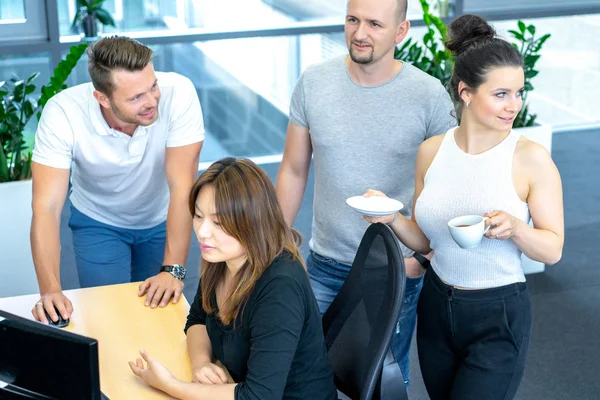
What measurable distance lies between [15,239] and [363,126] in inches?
81.3

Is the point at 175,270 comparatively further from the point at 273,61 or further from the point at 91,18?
the point at 273,61

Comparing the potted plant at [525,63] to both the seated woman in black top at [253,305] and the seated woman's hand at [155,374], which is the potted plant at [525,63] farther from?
the seated woman's hand at [155,374]

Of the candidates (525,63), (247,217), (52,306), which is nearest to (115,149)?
(52,306)

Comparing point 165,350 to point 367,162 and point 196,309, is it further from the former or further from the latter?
point 367,162

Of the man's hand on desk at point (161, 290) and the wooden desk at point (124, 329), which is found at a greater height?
the man's hand on desk at point (161, 290)

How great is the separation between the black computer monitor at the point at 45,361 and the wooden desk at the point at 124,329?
41 cm

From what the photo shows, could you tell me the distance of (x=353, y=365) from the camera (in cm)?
212

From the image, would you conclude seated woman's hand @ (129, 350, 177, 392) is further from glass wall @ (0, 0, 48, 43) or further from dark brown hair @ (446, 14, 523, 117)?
glass wall @ (0, 0, 48, 43)

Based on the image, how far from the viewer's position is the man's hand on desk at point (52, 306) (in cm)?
237

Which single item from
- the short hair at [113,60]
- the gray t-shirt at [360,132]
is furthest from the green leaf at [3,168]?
the gray t-shirt at [360,132]

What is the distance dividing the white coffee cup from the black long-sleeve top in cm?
37

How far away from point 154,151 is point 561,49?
4.47 metres

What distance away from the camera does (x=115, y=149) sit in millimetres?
2807

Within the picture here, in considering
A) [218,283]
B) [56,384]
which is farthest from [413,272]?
[56,384]
